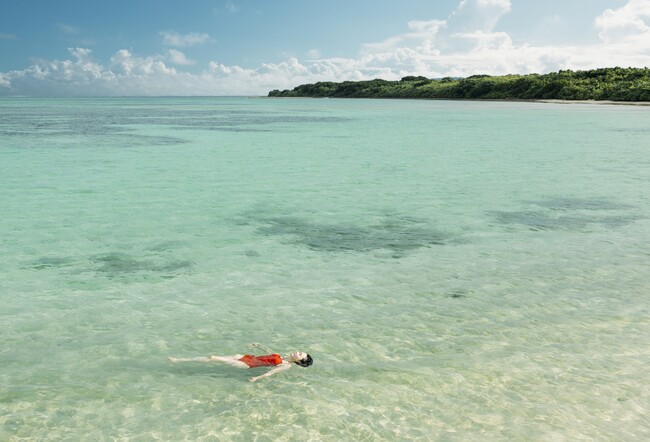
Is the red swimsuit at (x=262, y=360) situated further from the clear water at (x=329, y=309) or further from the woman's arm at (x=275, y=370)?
the clear water at (x=329, y=309)

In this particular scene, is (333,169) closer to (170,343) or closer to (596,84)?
(170,343)

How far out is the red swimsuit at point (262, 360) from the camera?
632 centimetres

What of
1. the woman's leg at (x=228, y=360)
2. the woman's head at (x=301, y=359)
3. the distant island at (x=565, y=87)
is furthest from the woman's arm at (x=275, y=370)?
the distant island at (x=565, y=87)

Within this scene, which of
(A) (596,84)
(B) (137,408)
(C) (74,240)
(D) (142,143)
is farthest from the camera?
(A) (596,84)

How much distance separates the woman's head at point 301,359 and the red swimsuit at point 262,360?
6.3 inches

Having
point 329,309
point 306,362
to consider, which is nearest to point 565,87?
point 329,309

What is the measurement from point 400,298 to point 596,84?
4564 inches

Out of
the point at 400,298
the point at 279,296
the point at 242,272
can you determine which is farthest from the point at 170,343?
the point at 400,298

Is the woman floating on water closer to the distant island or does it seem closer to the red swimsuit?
the red swimsuit

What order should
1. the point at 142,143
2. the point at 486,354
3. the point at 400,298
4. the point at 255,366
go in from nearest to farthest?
the point at 255,366, the point at 486,354, the point at 400,298, the point at 142,143

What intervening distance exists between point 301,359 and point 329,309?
1.90 m

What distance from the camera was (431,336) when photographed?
7.32 m

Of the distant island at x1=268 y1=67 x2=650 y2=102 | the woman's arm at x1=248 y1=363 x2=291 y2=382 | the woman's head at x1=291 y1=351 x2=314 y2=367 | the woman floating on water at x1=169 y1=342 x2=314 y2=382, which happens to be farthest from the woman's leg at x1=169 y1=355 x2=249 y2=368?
the distant island at x1=268 y1=67 x2=650 y2=102

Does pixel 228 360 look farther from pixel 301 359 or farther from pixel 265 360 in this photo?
pixel 301 359
